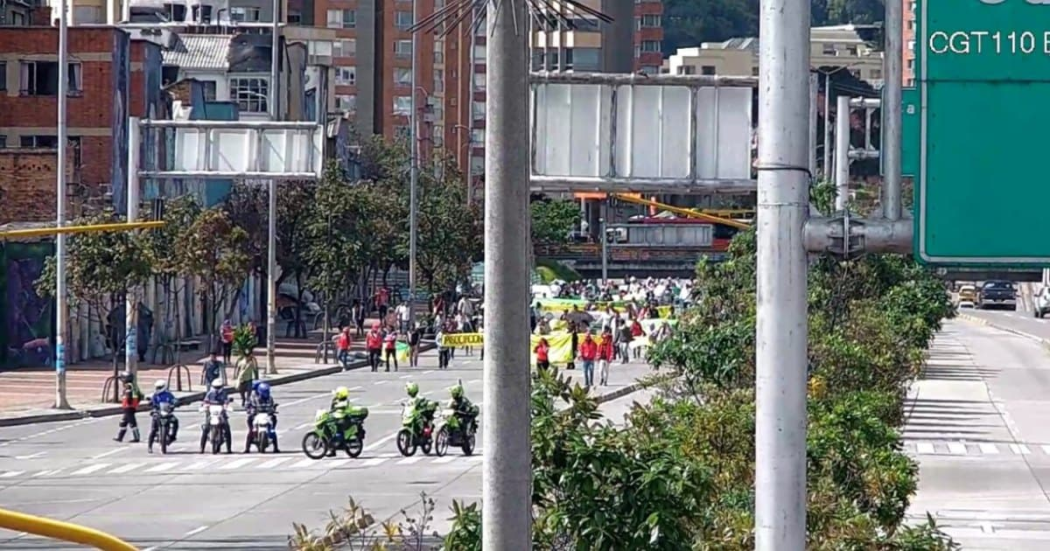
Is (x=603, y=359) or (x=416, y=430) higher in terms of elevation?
(x=603, y=359)

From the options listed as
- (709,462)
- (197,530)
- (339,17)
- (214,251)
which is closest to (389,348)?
(214,251)

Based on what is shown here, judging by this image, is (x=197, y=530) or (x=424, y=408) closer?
(x=197, y=530)

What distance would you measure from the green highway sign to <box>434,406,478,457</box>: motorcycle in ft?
84.1

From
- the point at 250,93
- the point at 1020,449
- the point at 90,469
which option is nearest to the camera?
the point at 90,469

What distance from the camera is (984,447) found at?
116 ft

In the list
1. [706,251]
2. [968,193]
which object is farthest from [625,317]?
[968,193]

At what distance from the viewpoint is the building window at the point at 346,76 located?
118 m

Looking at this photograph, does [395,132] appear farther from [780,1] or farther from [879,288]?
[780,1]

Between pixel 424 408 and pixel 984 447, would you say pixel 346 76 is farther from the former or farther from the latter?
pixel 424 408

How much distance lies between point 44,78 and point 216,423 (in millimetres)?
30783

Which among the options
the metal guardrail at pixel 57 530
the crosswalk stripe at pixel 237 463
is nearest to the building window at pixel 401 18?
the crosswalk stripe at pixel 237 463

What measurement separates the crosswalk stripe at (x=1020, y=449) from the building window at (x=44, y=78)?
119 ft

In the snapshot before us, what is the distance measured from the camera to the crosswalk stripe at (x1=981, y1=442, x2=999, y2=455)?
3459 centimetres

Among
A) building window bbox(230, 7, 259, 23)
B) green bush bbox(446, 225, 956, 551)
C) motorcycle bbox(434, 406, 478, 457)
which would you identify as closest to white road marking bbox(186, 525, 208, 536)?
green bush bbox(446, 225, 956, 551)
